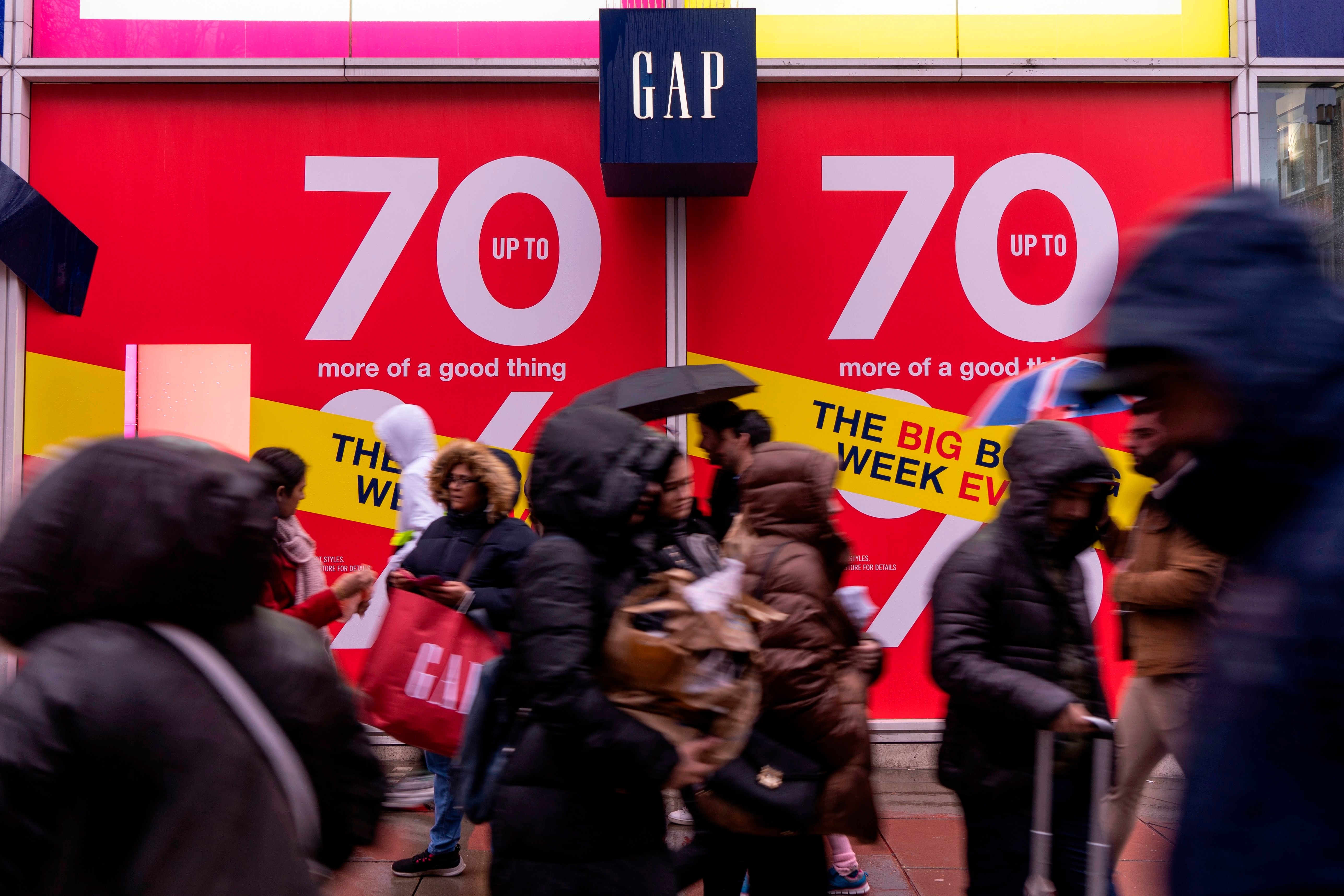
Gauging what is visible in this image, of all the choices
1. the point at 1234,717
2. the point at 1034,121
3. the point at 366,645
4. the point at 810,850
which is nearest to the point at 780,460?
the point at 810,850

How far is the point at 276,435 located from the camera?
655 cm

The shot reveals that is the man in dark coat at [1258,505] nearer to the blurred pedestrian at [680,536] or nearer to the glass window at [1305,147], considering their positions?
the blurred pedestrian at [680,536]

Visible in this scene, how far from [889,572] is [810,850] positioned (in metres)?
3.42

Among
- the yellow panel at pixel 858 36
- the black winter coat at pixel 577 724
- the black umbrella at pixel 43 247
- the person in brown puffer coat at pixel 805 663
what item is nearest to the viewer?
the black winter coat at pixel 577 724

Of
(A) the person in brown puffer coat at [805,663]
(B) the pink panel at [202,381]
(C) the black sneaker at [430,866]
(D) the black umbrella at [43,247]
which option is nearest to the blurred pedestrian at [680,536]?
(A) the person in brown puffer coat at [805,663]

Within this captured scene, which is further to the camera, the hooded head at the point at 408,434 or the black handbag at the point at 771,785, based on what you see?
the hooded head at the point at 408,434

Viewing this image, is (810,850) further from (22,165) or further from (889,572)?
(22,165)

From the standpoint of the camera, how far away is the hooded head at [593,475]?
2.44m

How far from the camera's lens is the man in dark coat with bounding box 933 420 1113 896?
2.95 meters

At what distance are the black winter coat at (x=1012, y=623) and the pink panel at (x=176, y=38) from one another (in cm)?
538

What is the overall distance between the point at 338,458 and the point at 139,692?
5354mm

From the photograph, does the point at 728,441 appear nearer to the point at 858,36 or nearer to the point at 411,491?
the point at 411,491

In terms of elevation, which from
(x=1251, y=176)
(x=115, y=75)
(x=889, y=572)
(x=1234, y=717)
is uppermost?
(x=115, y=75)

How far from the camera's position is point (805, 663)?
10.3 feet
